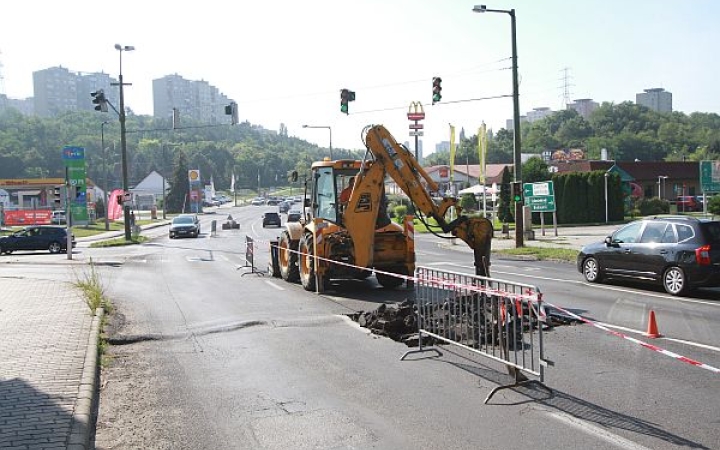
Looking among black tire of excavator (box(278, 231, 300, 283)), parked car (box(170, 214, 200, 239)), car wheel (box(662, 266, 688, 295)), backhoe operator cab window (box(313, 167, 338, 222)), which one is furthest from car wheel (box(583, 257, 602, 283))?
parked car (box(170, 214, 200, 239))

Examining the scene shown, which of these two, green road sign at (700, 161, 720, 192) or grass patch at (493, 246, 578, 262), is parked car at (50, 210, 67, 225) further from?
green road sign at (700, 161, 720, 192)

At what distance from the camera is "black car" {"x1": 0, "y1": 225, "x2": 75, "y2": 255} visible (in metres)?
39.1

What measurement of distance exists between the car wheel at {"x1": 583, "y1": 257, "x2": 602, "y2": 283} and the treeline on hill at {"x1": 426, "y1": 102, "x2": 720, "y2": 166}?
103 m

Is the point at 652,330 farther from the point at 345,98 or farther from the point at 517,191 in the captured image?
the point at 345,98

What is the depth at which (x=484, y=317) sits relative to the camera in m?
8.52

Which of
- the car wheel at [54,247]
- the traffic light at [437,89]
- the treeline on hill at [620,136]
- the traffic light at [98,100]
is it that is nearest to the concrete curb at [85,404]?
the traffic light at [437,89]

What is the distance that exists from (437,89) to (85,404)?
2411cm

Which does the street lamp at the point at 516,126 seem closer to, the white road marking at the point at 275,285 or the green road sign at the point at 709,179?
the green road sign at the point at 709,179

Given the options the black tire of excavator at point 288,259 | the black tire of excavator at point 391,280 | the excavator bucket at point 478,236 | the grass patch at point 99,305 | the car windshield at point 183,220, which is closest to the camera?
the grass patch at point 99,305

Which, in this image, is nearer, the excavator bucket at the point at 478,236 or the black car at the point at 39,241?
the excavator bucket at the point at 478,236

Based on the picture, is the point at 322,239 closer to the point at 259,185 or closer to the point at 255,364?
the point at 255,364

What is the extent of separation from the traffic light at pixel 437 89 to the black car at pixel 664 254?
13.3 metres

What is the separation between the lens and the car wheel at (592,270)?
57.0 feet

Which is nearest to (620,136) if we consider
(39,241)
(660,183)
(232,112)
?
(660,183)
